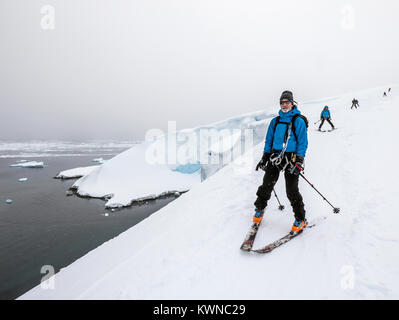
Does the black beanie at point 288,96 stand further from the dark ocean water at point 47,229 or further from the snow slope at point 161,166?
the snow slope at point 161,166

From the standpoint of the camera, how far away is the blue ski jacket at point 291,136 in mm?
3100

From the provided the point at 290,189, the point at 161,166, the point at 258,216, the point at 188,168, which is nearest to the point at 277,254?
the point at 258,216

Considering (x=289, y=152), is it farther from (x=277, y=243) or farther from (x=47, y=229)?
(x=47, y=229)

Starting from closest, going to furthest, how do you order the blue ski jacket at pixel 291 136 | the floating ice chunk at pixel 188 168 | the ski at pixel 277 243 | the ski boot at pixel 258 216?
1. the ski at pixel 277 243
2. the blue ski jacket at pixel 291 136
3. the ski boot at pixel 258 216
4. the floating ice chunk at pixel 188 168

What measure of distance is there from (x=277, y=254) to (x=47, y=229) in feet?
67.9

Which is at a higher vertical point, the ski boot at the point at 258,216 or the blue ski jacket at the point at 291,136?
the blue ski jacket at the point at 291,136

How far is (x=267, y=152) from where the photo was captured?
351 centimetres

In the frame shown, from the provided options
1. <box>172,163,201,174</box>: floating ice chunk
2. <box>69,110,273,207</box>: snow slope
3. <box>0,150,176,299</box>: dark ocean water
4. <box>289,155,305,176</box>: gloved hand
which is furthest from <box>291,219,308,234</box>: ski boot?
<box>172,163,201,174</box>: floating ice chunk

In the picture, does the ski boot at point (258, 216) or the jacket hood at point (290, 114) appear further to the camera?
the ski boot at point (258, 216)

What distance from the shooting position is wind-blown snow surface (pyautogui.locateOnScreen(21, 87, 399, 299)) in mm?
2354

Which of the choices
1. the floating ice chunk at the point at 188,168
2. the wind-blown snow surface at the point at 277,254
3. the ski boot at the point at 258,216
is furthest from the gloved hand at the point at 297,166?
the floating ice chunk at the point at 188,168

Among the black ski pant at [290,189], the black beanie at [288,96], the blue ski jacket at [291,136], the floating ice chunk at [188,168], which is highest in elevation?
the black beanie at [288,96]
